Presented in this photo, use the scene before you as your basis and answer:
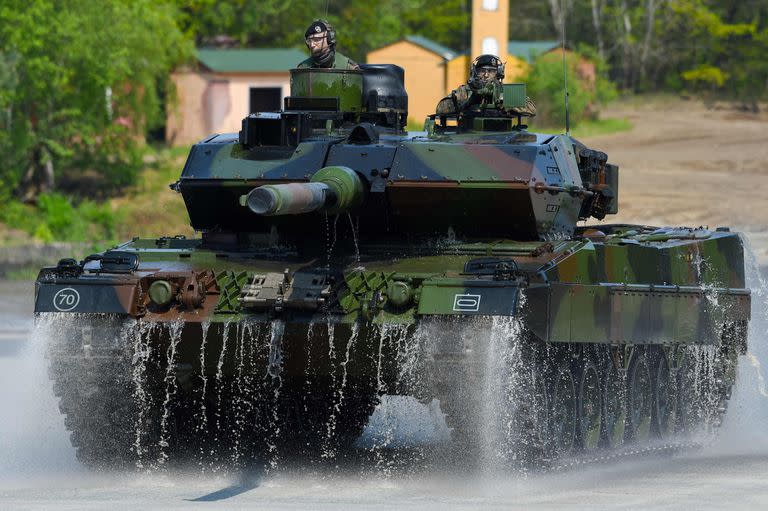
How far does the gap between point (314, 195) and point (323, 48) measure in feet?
10.8

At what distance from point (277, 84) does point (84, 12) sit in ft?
47.4

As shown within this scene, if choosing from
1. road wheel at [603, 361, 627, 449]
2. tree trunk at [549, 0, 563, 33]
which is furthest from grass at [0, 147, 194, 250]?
tree trunk at [549, 0, 563, 33]

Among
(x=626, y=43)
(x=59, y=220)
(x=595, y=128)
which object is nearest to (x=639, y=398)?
(x=59, y=220)

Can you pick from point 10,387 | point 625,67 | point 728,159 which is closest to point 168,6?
point 728,159

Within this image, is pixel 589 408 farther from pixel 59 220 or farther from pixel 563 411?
pixel 59 220

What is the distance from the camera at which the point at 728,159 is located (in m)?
48.1

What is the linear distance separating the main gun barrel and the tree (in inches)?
1052

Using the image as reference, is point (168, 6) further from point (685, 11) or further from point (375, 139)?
point (375, 139)

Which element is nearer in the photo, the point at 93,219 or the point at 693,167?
the point at 93,219

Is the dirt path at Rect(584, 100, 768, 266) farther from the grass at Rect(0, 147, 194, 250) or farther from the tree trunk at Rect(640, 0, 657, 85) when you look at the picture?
the grass at Rect(0, 147, 194, 250)

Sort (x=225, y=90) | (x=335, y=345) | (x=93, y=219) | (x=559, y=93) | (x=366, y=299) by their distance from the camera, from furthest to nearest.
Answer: (x=225, y=90) → (x=559, y=93) → (x=93, y=219) → (x=335, y=345) → (x=366, y=299)

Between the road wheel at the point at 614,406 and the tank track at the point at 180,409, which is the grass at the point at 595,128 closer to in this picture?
the road wheel at the point at 614,406

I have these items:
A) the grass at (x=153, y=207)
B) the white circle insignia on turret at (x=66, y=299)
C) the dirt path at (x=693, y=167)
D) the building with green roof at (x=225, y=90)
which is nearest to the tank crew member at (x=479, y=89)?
the white circle insignia on turret at (x=66, y=299)

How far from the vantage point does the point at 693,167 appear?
154ft
